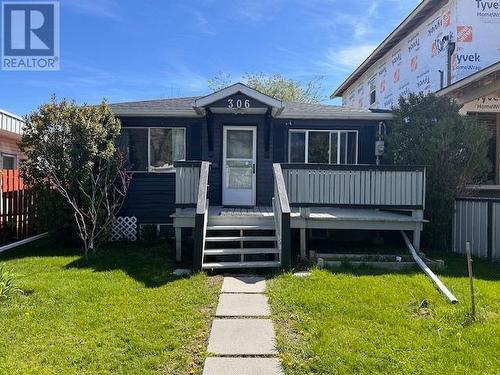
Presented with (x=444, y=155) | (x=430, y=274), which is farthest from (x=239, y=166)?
(x=430, y=274)

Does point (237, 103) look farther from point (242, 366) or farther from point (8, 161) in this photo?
point (8, 161)

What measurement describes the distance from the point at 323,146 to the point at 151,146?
450 cm

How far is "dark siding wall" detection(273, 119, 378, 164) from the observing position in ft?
36.3

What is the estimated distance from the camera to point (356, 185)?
8203 millimetres

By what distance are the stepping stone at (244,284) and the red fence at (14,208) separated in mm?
5627

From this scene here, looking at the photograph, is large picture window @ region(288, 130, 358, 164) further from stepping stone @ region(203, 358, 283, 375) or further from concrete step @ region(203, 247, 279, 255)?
stepping stone @ region(203, 358, 283, 375)

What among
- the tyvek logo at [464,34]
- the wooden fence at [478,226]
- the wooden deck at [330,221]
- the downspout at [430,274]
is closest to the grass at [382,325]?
the downspout at [430,274]

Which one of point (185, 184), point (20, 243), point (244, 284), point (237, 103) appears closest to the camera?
point (244, 284)

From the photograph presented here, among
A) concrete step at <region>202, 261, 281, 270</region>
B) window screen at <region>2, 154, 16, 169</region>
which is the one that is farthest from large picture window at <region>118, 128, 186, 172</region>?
window screen at <region>2, 154, 16, 169</region>

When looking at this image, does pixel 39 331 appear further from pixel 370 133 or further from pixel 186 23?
pixel 186 23

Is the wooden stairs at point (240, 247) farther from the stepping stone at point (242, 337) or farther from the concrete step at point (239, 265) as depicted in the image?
the stepping stone at point (242, 337)

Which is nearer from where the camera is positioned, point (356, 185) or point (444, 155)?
point (356, 185)

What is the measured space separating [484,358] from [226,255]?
4.73 m

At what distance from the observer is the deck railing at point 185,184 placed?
326 inches
